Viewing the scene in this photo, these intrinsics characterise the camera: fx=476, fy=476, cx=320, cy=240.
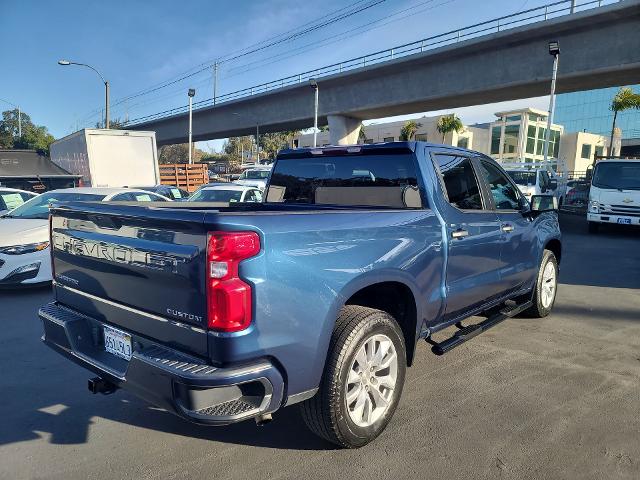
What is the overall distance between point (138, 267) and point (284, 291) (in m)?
0.82

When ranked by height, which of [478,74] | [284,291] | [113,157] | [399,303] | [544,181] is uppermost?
[478,74]

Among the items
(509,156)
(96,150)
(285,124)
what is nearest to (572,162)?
(509,156)

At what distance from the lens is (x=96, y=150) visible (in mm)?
15852

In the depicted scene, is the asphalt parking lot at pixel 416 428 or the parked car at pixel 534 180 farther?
the parked car at pixel 534 180

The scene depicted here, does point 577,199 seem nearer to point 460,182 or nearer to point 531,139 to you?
point 460,182

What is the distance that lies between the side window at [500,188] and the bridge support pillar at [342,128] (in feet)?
103

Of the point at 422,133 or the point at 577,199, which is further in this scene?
the point at 422,133

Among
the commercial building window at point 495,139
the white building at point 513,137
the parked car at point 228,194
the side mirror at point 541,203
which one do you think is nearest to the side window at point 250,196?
the parked car at point 228,194

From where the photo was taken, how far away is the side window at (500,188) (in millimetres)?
4414

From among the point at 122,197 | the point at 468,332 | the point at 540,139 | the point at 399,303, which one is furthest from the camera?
the point at 540,139

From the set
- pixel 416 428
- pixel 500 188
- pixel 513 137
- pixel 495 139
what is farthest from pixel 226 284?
pixel 495 139

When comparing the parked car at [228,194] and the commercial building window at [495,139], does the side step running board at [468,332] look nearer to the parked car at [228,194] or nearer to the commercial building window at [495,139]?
the parked car at [228,194]

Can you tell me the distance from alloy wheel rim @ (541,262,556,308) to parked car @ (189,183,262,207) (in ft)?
24.5

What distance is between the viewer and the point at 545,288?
18.4 feet
